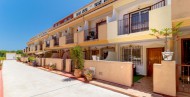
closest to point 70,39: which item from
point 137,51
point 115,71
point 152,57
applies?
point 137,51

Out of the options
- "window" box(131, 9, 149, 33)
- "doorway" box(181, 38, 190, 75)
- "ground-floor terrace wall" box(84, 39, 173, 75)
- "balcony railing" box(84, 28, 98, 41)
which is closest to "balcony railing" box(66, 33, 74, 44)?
"balcony railing" box(84, 28, 98, 41)

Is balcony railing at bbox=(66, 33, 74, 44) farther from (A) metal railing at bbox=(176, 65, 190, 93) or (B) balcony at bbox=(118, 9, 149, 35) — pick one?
(A) metal railing at bbox=(176, 65, 190, 93)

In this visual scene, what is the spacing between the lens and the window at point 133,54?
13.6 metres

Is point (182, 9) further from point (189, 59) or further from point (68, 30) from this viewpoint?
point (68, 30)

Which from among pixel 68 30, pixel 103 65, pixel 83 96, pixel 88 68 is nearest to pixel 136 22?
pixel 103 65

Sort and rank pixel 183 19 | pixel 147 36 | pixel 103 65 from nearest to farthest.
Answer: pixel 183 19, pixel 147 36, pixel 103 65

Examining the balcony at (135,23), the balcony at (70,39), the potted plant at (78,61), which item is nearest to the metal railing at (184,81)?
the balcony at (135,23)

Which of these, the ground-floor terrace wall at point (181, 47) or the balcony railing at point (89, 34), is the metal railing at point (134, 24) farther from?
the balcony railing at point (89, 34)

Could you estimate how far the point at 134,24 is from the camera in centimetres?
1241

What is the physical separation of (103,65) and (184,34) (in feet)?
21.8

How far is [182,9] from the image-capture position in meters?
7.41

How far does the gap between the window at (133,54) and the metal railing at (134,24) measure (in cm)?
221

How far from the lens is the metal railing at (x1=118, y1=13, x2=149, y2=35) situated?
457 inches

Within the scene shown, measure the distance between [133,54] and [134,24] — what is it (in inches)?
128
